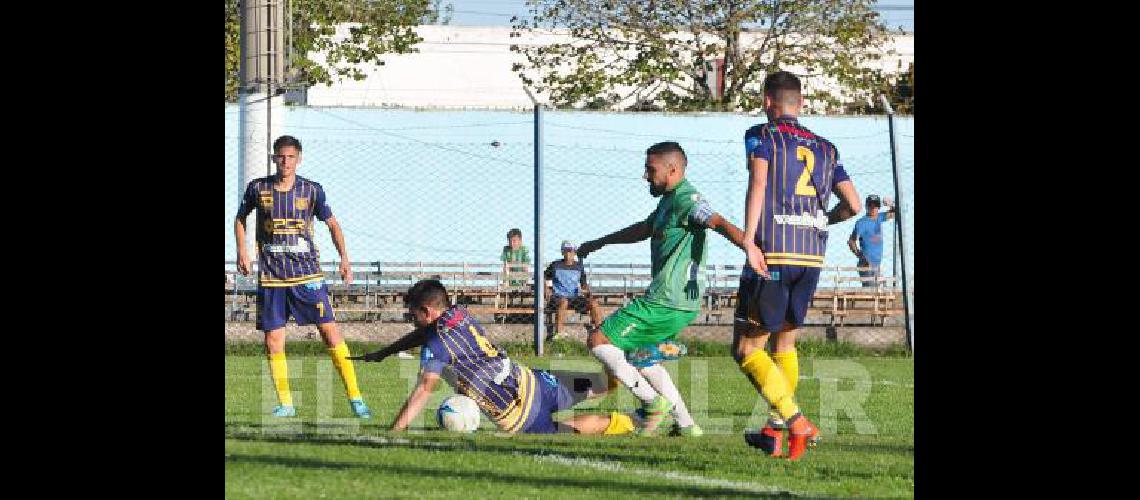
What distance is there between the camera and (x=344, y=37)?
102 feet

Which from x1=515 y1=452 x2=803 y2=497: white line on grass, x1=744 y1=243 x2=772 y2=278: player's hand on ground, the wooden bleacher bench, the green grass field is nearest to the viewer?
the green grass field

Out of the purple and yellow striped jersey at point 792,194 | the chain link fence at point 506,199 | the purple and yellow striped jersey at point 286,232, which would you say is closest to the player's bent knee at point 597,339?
the purple and yellow striped jersey at point 792,194

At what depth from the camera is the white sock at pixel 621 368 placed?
30.0 feet

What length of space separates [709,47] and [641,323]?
63.4 feet

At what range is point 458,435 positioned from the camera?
29.3ft

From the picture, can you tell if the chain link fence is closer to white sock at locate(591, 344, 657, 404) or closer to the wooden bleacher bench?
the wooden bleacher bench

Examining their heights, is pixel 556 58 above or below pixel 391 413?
above

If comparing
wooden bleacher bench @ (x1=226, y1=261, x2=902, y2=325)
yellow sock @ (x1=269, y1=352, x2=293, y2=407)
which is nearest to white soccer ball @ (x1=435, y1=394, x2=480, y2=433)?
Result: yellow sock @ (x1=269, y1=352, x2=293, y2=407)

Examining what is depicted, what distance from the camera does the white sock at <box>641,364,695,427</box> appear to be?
941cm

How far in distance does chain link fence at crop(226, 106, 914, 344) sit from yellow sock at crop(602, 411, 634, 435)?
8710 millimetres
